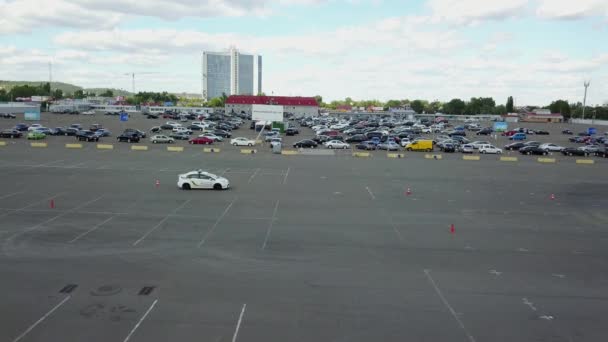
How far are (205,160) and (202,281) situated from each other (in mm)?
31362

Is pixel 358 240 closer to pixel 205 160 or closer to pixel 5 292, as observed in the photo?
pixel 5 292

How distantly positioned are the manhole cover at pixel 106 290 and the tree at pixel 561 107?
189 m

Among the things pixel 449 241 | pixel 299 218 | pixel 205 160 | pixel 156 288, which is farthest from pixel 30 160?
pixel 449 241

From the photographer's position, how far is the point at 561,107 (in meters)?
174

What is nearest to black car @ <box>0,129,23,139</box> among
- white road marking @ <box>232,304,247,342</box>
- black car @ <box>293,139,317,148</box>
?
black car @ <box>293,139,317,148</box>

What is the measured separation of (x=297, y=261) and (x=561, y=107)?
619 ft

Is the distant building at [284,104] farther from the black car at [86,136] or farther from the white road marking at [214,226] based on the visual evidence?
the white road marking at [214,226]

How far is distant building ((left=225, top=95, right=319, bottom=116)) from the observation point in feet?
509

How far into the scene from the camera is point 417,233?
20.3m

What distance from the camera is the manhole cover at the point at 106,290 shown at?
42.9 ft

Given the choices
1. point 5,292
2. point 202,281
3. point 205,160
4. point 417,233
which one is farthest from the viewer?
point 205,160

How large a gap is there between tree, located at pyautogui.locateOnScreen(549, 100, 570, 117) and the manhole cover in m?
189

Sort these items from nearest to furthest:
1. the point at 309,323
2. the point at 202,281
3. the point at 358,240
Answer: the point at 309,323, the point at 202,281, the point at 358,240

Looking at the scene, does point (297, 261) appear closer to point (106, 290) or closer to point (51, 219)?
point (106, 290)
